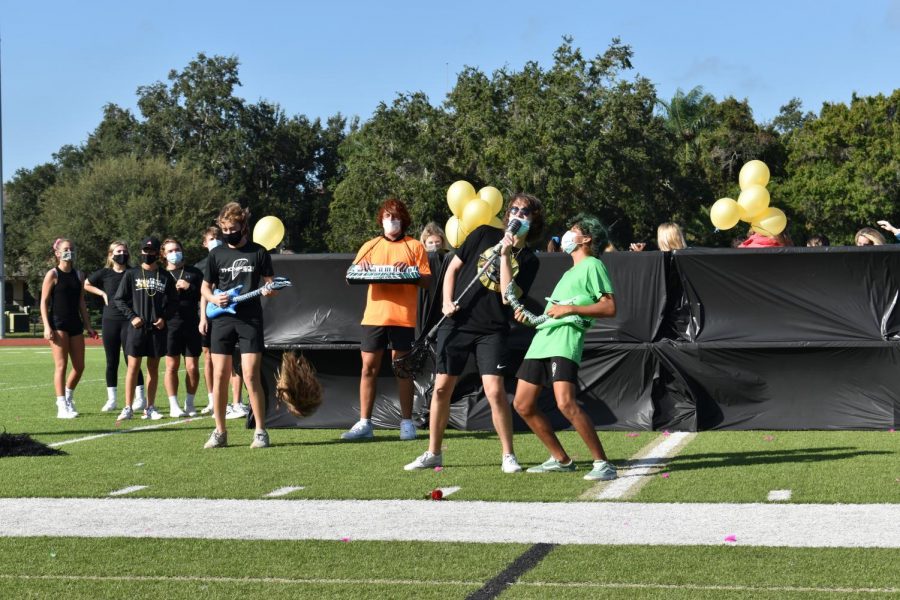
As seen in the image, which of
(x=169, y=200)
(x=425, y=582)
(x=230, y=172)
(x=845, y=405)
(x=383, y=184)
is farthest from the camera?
(x=230, y=172)

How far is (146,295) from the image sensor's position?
1267 centimetres

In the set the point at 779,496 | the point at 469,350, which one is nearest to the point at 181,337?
the point at 469,350

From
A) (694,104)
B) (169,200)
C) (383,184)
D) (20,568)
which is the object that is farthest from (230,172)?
(20,568)

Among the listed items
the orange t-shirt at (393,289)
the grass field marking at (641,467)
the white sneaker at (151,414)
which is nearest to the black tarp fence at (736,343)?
the grass field marking at (641,467)

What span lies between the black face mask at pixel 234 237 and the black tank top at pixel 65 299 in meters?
3.77

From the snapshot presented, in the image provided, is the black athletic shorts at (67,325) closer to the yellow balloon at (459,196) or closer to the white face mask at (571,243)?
the yellow balloon at (459,196)

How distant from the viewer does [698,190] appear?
57.3m

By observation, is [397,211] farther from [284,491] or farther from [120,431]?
[120,431]

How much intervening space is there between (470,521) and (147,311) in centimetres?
721

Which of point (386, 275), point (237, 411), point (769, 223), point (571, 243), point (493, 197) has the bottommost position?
point (237, 411)

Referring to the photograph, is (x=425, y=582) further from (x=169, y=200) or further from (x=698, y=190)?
(x=169, y=200)

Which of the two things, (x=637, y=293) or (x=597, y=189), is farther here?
(x=597, y=189)

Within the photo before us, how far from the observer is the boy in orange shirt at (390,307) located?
10070mm

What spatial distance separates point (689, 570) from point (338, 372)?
683 centimetres
